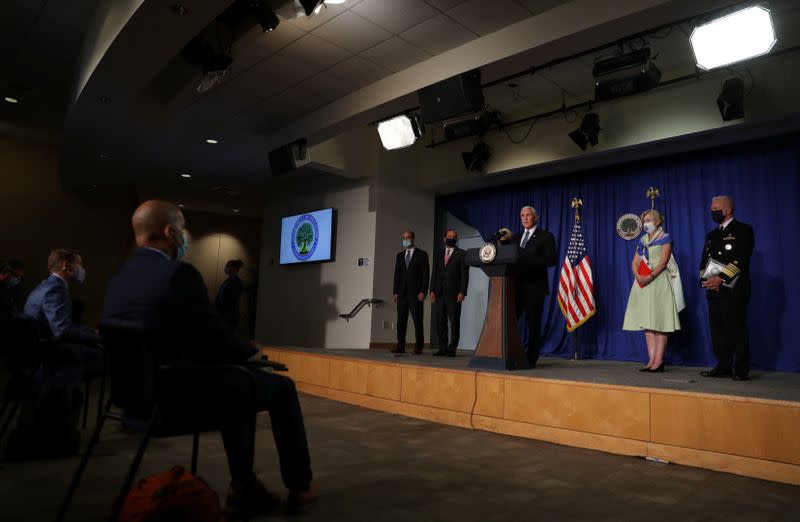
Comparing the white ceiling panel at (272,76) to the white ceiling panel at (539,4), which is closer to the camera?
the white ceiling panel at (539,4)

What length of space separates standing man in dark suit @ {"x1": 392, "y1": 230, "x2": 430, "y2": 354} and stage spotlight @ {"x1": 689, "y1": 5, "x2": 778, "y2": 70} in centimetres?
327

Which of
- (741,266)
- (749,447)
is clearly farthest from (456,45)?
(749,447)

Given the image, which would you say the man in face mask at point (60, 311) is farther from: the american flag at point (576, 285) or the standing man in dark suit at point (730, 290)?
the american flag at point (576, 285)

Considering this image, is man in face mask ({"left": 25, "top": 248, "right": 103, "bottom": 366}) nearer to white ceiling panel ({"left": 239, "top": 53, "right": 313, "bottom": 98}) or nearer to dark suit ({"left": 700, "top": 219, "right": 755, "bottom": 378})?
white ceiling panel ({"left": 239, "top": 53, "right": 313, "bottom": 98})

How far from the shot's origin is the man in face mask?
9.10ft

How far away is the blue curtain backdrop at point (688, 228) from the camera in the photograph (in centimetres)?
539

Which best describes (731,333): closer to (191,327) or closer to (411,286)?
(411,286)

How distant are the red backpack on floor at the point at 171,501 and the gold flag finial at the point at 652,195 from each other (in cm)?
623

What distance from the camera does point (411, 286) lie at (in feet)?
19.8

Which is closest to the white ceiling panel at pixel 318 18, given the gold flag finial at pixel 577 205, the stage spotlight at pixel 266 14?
the stage spotlight at pixel 266 14

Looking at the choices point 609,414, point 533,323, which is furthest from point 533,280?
point 609,414

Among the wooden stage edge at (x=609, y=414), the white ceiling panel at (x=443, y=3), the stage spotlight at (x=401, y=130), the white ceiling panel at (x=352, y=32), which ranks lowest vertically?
the wooden stage edge at (x=609, y=414)

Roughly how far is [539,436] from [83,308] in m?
9.17

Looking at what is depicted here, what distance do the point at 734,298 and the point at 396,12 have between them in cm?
332
